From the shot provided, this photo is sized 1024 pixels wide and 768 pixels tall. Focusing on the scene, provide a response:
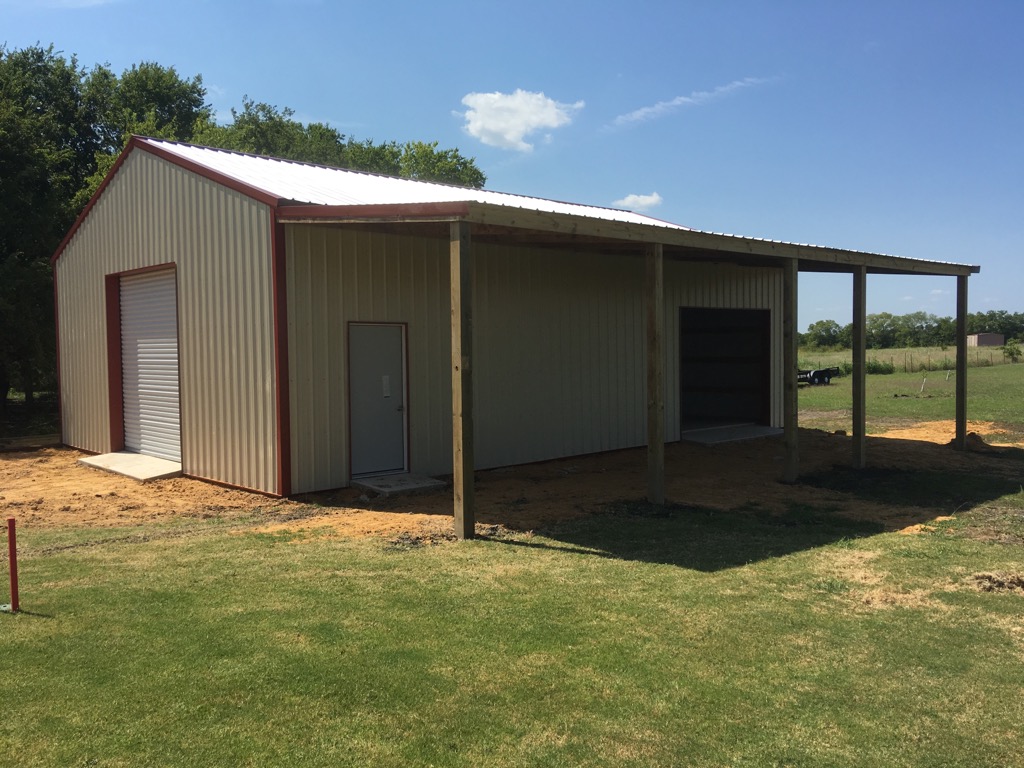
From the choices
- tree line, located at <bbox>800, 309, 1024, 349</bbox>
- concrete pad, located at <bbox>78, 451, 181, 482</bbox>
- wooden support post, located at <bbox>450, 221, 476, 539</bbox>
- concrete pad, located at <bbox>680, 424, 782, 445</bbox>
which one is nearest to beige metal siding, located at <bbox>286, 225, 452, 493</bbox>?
concrete pad, located at <bbox>78, 451, 181, 482</bbox>

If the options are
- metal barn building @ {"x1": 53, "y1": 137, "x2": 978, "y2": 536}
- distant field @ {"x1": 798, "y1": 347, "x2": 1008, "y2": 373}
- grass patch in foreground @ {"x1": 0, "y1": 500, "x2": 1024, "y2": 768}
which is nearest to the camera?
grass patch in foreground @ {"x1": 0, "y1": 500, "x2": 1024, "y2": 768}

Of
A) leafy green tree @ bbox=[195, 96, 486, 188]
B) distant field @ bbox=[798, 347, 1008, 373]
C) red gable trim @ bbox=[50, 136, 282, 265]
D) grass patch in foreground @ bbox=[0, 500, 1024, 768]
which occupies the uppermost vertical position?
leafy green tree @ bbox=[195, 96, 486, 188]

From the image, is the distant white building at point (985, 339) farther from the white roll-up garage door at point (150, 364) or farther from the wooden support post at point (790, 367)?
the white roll-up garage door at point (150, 364)

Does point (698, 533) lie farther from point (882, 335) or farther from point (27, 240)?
point (882, 335)

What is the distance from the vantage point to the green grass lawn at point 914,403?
59.3ft

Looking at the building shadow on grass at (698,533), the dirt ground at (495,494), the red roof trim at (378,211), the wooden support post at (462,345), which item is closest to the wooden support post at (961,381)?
the dirt ground at (495,494)

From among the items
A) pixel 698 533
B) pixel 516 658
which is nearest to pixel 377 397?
pixel 698 533

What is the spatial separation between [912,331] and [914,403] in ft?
228

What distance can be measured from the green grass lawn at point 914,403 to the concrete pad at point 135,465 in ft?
43.3

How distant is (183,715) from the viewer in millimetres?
3727

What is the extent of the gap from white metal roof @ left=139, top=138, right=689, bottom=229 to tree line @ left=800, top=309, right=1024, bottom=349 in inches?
2304

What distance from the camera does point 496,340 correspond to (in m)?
12.1

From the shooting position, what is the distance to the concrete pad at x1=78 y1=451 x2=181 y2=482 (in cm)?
1145

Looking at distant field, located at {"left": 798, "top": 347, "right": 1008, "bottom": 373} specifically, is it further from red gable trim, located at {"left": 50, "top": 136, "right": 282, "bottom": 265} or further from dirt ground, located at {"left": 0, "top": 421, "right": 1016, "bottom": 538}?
red gable trim, located at {"left": 50, "top": 136, "right": 282, "bottom": 265}
